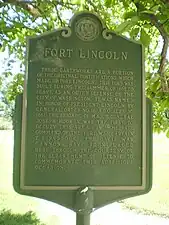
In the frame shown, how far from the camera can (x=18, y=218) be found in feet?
23.1

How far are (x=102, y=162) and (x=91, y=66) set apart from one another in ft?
3.05

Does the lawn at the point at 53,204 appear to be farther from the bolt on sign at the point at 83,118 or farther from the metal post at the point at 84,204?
the bolt on sign at the point at 83,118

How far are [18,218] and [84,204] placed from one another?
3.72m

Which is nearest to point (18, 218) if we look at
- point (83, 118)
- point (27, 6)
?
point (27, 6)

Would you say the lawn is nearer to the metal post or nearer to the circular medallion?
the metal post

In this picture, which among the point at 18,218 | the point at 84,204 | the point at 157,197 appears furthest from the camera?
the point at 157,197

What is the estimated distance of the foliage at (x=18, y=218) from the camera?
6.76m

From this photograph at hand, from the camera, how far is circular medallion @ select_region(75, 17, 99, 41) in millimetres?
3873

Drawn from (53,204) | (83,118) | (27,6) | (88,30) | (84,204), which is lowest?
(53,204)

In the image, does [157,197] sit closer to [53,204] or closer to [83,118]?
[53,204]

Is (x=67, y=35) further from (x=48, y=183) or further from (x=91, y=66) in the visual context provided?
(x=48, y=183)

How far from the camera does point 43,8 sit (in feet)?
22.5

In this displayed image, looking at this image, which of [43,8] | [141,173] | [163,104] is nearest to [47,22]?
[43,8]

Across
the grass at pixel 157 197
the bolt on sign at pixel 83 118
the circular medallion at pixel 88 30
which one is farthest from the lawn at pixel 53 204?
the circular medallion at pixel 88 30
